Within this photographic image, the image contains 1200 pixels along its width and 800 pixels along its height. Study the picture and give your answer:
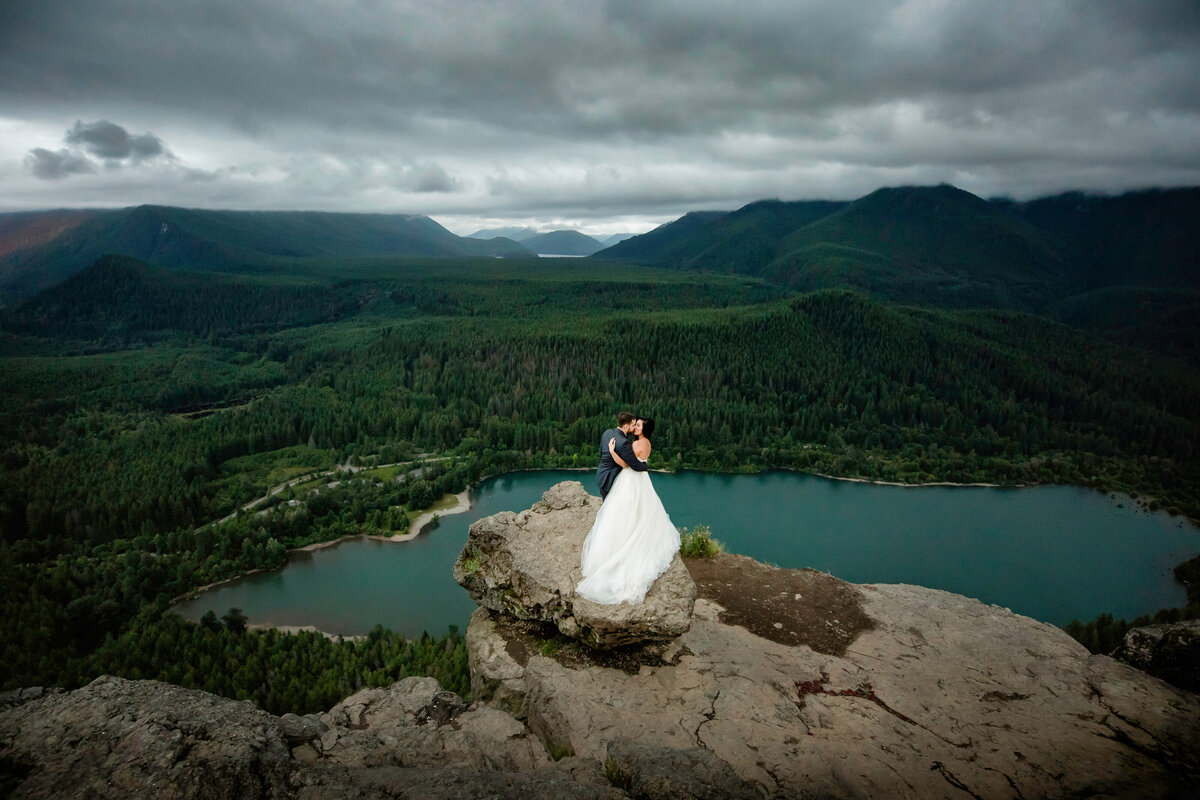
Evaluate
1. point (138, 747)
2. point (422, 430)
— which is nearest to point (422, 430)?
point (422, 430)

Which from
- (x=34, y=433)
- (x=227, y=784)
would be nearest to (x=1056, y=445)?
(x=227, y=784)

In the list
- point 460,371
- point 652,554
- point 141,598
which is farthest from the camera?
point 460,371

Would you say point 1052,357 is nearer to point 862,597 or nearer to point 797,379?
point 797,379

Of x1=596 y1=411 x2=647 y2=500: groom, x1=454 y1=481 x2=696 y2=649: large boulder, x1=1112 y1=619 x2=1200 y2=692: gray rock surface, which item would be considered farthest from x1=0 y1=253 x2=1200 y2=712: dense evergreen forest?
x1=1112 y1=619 x2=1200 y2=692: gray rock surface

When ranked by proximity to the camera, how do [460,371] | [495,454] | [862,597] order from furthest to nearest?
[460,371] < [495,454] < [862,597]

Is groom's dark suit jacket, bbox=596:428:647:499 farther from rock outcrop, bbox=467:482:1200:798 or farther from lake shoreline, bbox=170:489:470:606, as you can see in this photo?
lake shoreline, bbox=170:489:470:606

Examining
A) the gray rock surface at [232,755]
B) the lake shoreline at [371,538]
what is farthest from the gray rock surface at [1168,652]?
the lake shoreline at [371,538]

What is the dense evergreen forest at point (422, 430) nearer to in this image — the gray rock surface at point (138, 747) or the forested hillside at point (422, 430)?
the forested hillside at point (422, 430)
